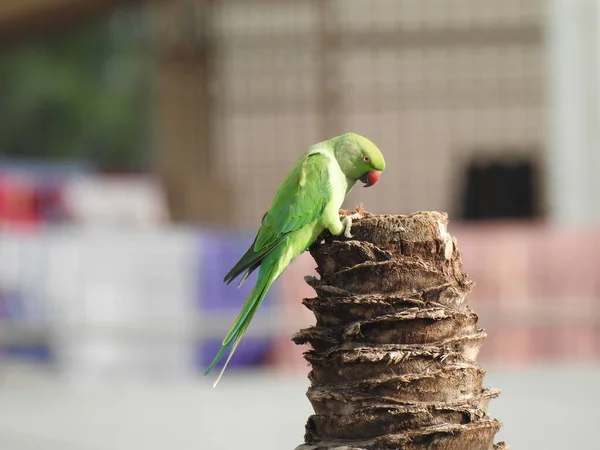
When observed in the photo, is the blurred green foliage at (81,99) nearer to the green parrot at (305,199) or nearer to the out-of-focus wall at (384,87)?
the out-of-focus wall at (384,87)

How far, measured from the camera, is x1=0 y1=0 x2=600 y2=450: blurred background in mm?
12281

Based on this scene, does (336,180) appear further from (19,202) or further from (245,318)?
(19,202)

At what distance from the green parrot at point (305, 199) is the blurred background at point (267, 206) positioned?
5.45 m

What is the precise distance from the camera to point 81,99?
53.3m

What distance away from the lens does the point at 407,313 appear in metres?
3.18

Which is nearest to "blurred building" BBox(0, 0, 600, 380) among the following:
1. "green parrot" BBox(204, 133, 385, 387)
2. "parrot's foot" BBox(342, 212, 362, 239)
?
"green parrot" BBox(204, 133, 385, 387)

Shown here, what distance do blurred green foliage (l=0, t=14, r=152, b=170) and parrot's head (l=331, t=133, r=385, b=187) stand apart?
47664 mm

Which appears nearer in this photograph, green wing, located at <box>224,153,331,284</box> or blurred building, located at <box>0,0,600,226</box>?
green wing, located at <box>224,153,331,284</box>

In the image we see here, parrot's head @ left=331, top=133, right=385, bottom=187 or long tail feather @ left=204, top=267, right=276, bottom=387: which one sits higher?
parrot's head @ left=331, top=133, right=385, bottom=187

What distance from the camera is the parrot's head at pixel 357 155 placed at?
152 inches

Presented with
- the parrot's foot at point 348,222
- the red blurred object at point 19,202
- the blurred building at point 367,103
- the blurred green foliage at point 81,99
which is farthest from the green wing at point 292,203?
the blurred green foliage at point 81,99

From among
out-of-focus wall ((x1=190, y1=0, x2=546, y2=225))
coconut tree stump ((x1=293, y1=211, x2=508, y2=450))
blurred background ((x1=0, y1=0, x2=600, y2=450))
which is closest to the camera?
coconut tree stump ((x1=293, y1=211, x2=508, y2=450))

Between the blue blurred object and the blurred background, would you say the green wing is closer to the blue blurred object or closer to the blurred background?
the blurred background

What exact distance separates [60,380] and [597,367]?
6.50 m
